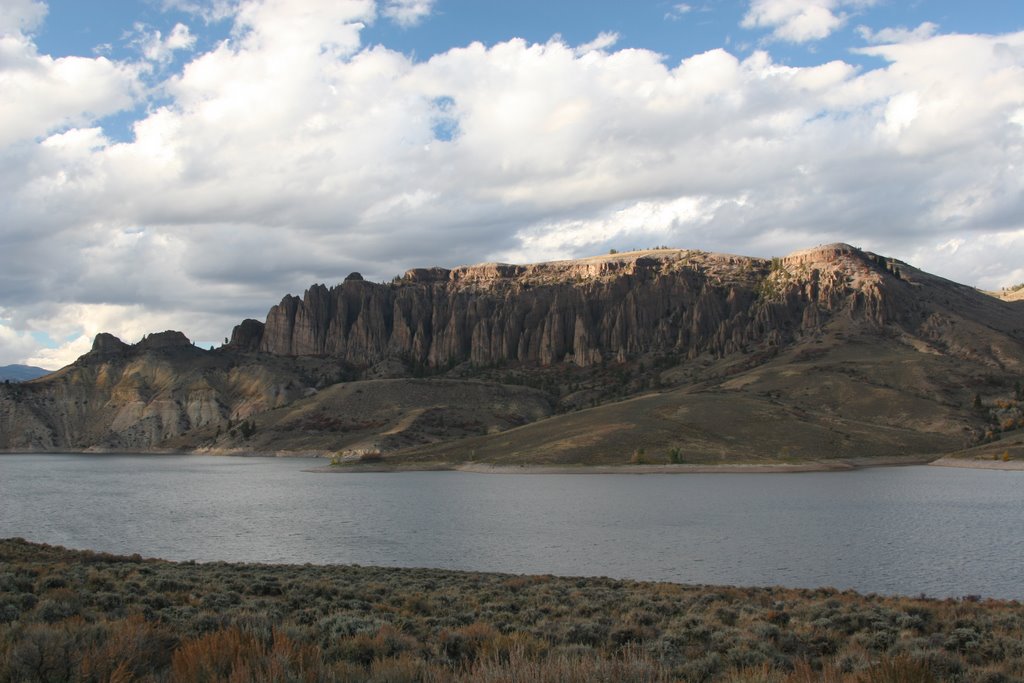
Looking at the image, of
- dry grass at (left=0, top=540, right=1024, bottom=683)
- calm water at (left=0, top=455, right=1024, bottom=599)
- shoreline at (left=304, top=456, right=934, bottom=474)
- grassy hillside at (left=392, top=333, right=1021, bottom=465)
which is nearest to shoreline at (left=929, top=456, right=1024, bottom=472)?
shoreline at (left=304, top=456, right=934, bottom=474)

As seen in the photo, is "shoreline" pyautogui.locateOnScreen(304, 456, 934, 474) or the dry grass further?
"shoreline" pyautogui.locateOnScreen(304, 456, 934, 474)

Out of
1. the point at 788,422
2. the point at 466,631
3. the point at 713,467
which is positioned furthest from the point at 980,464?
the point at 466,631

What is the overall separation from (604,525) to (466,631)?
4637 centimetres

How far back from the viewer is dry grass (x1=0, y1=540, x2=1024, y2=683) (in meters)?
11.2

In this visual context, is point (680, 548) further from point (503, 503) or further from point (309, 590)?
point (503, 503)

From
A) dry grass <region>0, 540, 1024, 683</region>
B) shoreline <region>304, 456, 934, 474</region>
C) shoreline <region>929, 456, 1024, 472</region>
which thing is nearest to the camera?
dry grass <region>0, 540, 1024, 683</region>

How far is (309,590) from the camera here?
82.3 feet

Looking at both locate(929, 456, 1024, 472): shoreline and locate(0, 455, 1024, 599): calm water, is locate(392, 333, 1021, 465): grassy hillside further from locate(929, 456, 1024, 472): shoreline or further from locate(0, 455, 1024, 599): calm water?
locate(0, 455, 1024, 599): calm water

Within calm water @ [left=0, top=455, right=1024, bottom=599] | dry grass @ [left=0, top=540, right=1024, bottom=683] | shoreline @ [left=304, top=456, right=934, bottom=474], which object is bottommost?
shoreline @ [left=304, top=456, right=934, bottom=474]

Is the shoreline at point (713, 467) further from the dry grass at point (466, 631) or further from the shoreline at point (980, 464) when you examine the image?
the dry grass at point (466, 631)

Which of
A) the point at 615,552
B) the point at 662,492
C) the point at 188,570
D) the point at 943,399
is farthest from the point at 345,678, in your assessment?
the point at 943,399

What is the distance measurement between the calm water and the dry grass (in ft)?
42.1

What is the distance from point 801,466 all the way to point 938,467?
879 inches

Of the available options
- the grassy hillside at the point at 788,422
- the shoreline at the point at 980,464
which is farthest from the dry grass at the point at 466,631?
the shoreline at the point at 980,464
